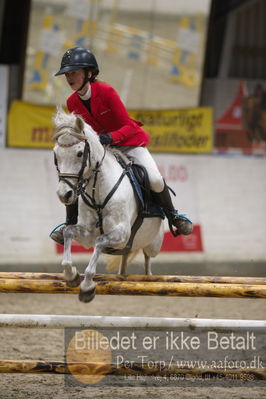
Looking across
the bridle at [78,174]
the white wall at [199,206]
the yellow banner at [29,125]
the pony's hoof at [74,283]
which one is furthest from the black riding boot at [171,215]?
the yellow banner at [29,125]

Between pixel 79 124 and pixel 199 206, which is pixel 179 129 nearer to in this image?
pixel 199 206

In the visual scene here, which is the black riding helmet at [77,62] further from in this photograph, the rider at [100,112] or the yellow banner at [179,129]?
the yellow banner at [179,129]

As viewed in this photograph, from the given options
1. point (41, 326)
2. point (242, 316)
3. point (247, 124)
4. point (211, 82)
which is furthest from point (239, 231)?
point (41, 326)

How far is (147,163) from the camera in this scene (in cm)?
506

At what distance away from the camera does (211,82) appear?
37.7ft

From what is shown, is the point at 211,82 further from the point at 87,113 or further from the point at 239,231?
the point at 87,113

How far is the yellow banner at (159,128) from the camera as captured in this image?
33.9ft

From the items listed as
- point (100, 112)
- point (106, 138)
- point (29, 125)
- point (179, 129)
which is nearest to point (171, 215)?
point (106, 138)

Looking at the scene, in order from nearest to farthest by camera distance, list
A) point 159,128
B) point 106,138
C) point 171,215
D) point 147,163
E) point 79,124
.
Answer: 1. point 79,124
2. point 106,138
3. point 147,163
4. point 171,215
5. point 159,128

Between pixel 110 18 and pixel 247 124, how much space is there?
3.23m

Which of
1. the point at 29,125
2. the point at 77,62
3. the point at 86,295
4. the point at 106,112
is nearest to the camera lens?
the point at 86,295

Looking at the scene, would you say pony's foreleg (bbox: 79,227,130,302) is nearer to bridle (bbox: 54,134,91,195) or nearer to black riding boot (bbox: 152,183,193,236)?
bridle (bbox: 54,134,91,195)

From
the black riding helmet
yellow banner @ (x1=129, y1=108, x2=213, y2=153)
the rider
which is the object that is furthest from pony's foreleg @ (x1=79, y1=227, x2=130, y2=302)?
yellow banner @ (x1=129, y1=108, x2=213, y2=153)

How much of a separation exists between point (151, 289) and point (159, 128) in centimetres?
688
